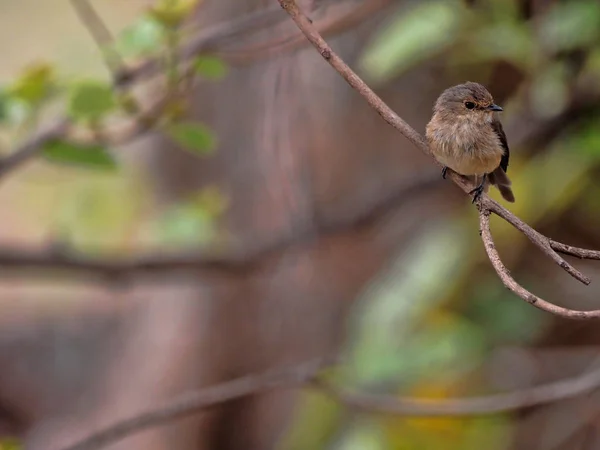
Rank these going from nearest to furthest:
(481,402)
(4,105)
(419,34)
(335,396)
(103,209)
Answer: (4,105) < (335,396) < (481,402) < (419,34) < (103,209)

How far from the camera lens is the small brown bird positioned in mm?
2320

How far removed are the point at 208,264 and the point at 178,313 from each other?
125 cm

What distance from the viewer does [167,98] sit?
2.83 metres

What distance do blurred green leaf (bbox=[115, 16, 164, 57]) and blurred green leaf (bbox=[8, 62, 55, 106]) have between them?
0.86 feet

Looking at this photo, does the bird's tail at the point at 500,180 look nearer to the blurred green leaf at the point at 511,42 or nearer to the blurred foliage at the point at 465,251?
the blurred foliage at the point at 465,251

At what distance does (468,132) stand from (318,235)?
1.81m

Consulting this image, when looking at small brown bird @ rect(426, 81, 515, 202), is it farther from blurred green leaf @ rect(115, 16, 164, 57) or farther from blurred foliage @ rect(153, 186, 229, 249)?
blurred foliage @ rect(153, 186, 229, 249)

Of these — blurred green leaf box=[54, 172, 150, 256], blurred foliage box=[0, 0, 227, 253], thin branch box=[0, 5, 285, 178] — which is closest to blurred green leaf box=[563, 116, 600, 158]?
thin branch box=[0, 5, 285, 178]

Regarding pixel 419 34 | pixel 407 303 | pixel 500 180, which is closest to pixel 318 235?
pixel 407 303

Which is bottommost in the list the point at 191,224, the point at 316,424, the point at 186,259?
the point at 316,424

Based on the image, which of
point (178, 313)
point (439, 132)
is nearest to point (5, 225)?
point (178, 313)

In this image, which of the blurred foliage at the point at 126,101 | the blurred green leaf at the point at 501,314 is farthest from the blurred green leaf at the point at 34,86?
the blurred green leaf at the point at 501,314

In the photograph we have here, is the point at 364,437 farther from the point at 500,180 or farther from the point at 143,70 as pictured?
the point at 143,70

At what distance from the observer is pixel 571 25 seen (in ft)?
10.4
